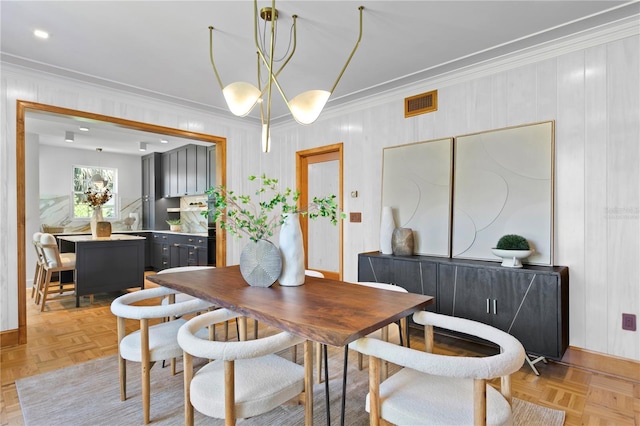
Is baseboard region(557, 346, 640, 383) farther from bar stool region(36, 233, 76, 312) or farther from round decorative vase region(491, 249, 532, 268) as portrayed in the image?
bar stool region(36, 233, 76, 312)

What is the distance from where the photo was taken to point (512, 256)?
2.53 meters

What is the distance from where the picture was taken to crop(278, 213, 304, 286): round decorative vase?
1.97 meters

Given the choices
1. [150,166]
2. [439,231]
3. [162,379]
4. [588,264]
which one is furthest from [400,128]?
[150,166]

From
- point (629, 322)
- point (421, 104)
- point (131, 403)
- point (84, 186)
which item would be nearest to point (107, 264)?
point (131, 403)

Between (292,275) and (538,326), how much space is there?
1.71 meters

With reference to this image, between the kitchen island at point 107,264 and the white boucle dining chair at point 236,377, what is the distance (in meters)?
3.60

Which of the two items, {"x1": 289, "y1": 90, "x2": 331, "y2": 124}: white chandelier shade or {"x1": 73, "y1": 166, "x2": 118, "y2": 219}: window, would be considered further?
{"x1": 73, "y1": 166, "x2": 118, "y2": 219}: window

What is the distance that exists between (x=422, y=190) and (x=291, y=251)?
1819mm

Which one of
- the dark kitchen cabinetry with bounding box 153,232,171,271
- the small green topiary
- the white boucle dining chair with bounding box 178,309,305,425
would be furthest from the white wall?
the dark kitchen cabinetry with bounding box 153,232,171,271

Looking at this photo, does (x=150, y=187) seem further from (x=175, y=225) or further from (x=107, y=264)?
(x=107, y=264)

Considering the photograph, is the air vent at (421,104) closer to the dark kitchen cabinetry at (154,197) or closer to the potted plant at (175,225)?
the potted plant at (175,225)

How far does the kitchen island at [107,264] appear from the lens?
14.1ft

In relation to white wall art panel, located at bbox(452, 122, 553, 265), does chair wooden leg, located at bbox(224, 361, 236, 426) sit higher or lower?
lower

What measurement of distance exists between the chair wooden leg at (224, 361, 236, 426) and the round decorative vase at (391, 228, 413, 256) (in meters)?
2.30
